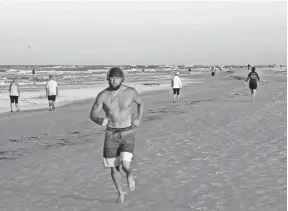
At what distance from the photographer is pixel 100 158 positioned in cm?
862

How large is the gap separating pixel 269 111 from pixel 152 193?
10.6 m

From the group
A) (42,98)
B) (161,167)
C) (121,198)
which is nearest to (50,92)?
(42,98)

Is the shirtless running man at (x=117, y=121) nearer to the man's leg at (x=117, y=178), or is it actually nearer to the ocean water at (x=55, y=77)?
the man's leg at (x=117, y=178)

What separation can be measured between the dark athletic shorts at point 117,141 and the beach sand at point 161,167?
0.76 m

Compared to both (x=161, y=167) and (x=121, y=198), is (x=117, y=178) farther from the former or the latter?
(x=161, y=167)

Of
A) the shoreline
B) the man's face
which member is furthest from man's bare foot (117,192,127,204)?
the shoreline

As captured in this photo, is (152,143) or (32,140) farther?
(32,140)

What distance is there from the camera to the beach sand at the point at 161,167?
18.9 ft

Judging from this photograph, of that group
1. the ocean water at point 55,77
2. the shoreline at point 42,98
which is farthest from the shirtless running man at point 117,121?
the ocean water at point 55,77

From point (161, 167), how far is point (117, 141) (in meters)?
2.45

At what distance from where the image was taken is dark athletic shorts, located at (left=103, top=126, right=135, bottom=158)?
210 inches

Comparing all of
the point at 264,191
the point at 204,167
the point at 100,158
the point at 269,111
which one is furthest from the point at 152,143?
the point at 269,111

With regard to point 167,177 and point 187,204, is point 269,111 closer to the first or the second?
point 167,177

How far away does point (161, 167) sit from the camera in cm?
762
